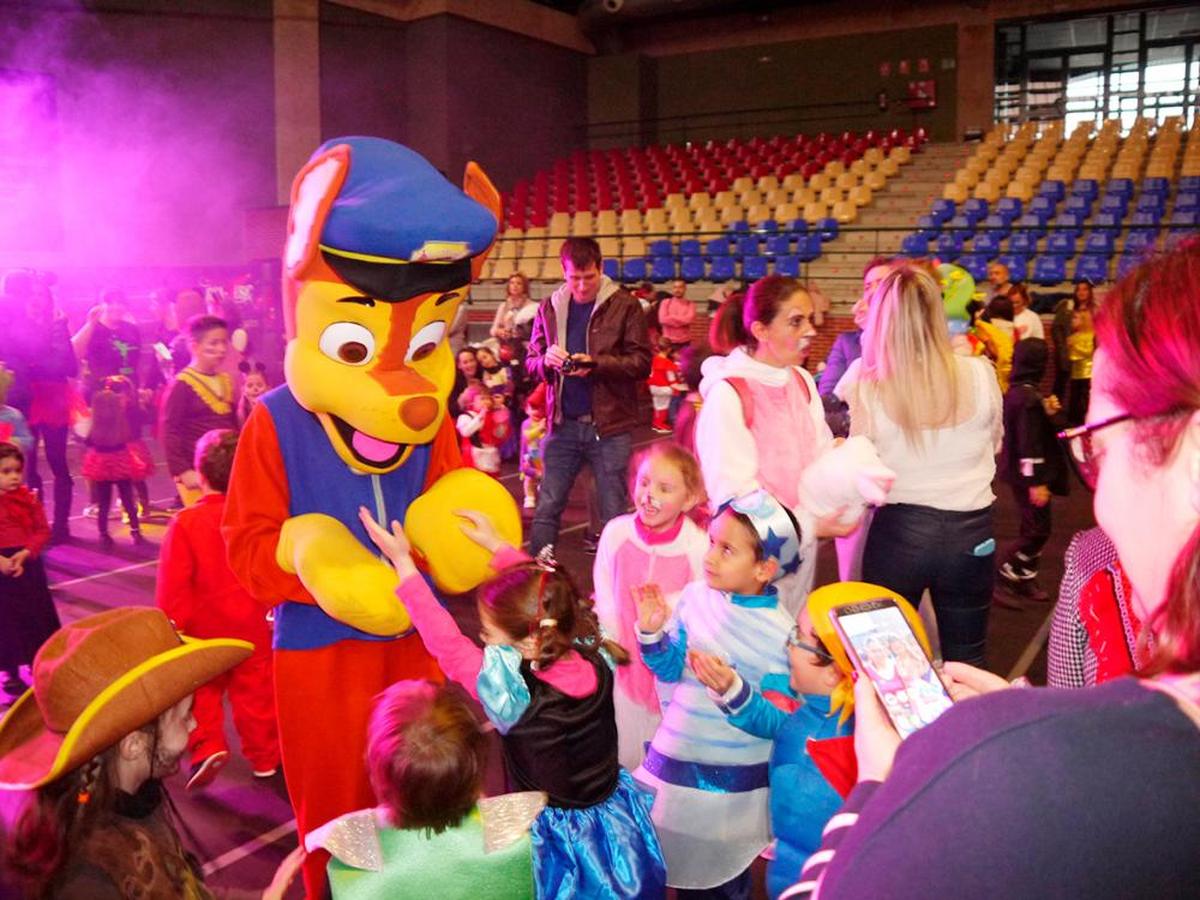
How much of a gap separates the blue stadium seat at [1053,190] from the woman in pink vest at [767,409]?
13.9m

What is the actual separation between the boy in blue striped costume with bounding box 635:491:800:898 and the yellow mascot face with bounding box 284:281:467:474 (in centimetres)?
72

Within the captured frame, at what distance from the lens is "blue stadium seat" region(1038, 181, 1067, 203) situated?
51.8 feet

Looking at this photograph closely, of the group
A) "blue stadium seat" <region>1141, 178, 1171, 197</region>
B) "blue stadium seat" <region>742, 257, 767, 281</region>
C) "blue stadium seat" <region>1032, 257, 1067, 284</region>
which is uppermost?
"blue stadium seat" <region>1141, 178, 1171, 197</region>

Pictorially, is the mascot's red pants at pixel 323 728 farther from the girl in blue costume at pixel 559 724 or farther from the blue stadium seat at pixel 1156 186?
the blue stadium seat at pixel 1156 186

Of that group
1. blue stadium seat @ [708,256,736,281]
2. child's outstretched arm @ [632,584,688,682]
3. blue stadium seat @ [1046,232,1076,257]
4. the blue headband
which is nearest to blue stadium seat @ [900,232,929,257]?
blue stadium seat @ [1046,232,1076,257]

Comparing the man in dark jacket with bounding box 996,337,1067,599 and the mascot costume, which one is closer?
the mascot costume

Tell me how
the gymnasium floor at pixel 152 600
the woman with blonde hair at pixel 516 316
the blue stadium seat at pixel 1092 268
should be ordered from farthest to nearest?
the blue stadium seat at pixel 1092 268
the woman with blonde hair at pixel 516 316
the gymnasium floor at pixel 152 600

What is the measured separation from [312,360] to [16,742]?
1.01 metres

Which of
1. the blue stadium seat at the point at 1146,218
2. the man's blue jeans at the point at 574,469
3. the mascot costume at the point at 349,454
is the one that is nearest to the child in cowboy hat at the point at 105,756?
the mascot costume at the point at 349,454

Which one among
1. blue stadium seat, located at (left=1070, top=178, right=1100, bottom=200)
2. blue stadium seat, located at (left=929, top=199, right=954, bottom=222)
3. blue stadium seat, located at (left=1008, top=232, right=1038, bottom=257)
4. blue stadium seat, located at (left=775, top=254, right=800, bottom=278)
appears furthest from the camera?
blue stadium seat, located at (left=929, top=199, right=954, bottom=222)

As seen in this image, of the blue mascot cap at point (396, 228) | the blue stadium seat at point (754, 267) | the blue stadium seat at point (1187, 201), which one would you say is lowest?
the blue mascot cap at point (396, 228)

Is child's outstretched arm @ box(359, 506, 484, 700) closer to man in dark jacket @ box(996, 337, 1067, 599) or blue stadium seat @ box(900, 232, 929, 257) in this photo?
man in dark jacket @ box(996, 337, 1067, 599)

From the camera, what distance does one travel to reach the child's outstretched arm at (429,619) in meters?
2.43

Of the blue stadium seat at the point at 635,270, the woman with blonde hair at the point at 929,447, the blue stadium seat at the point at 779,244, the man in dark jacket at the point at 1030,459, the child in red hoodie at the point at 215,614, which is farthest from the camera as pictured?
the blue stadium seat at the point at 635,270
